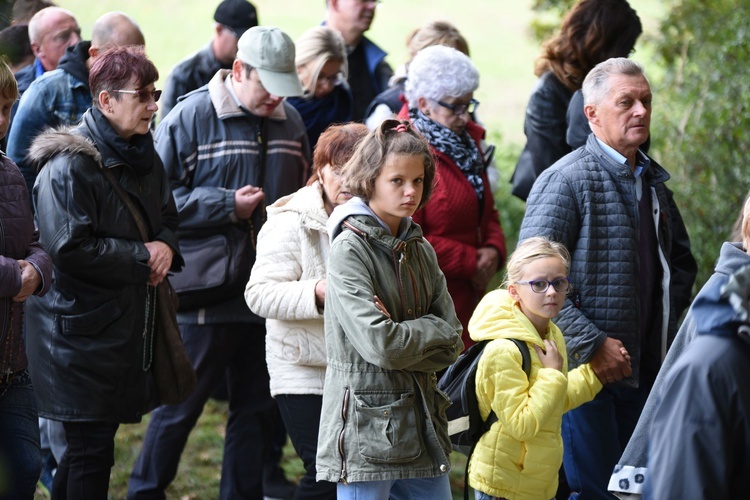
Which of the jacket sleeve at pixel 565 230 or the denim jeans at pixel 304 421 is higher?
the jacket sleeve at pixel 565 230

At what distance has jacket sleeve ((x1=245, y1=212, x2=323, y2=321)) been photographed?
164 inches

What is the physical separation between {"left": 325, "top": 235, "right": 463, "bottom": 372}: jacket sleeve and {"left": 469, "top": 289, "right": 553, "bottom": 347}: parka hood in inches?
13.0

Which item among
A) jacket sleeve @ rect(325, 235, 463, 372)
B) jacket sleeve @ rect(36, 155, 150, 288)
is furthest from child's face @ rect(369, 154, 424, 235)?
jacket sleeve @ rect(36, 155, 150, 288)

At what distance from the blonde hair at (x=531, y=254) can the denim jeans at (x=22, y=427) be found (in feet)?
6.02

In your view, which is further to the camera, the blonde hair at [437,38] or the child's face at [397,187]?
the blonde hair at [437,38]

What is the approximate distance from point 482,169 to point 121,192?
186cm

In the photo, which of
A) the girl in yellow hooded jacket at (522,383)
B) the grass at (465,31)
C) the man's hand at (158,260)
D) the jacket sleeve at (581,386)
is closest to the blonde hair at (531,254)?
the girl in yellow hooded jacket at (522,383)

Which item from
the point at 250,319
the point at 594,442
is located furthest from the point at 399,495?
the point at 250,319

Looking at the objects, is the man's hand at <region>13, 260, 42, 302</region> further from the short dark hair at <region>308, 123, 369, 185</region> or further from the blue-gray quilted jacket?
the blue-gray quilted jacket

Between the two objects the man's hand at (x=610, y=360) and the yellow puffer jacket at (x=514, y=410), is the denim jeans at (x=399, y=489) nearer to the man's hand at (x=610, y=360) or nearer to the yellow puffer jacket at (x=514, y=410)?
the yellow puffer jacket at (x=514, y=410)

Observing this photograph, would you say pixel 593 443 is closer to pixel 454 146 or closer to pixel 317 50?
pixel 454 146

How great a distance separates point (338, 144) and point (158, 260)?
90cm

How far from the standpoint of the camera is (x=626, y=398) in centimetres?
464

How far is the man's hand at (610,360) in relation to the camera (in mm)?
4320
